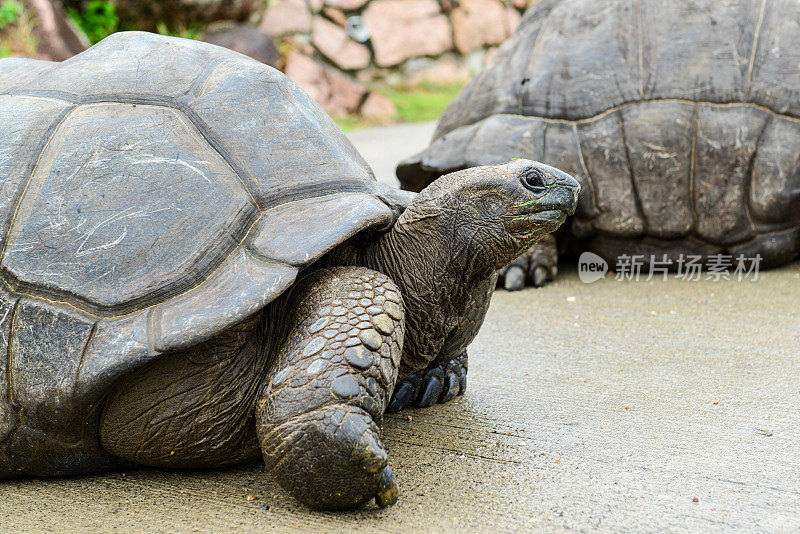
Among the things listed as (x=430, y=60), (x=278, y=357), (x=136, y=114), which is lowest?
(x=430, y=60)

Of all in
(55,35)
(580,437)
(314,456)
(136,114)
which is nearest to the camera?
(314,456)

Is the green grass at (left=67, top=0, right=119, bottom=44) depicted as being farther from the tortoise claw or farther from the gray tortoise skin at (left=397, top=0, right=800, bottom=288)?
the tortoise claw

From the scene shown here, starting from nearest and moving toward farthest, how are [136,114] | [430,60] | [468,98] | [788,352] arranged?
1. [136,114]
2. [788,352]
3. [468,98]
4. [430,60]

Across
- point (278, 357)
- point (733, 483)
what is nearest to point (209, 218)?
point (278, 357)

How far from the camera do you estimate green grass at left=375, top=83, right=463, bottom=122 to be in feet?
35.3

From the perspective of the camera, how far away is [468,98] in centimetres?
467

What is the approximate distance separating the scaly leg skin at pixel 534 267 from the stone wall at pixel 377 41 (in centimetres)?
683

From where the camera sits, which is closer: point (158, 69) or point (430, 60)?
point (158, 69)

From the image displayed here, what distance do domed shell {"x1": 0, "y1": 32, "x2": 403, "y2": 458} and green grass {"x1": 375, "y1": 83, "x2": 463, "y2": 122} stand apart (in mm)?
8540

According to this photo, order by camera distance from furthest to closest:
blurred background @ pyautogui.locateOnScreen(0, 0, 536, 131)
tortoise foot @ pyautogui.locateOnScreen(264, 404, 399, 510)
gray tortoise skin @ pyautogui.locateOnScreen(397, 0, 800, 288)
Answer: blurred background @ pyautogui.locateOnScreen(0, 0, 536, 131) < gray tortoise skin @ pyautogui.locateOnScreen(397, 0, 800, 288) < tortoise foot @ pyautogui.locateOnScreen(264, 404, 399, 510)

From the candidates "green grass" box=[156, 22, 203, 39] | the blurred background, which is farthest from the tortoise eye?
"green grass" box=[156, 22, 203, 39]

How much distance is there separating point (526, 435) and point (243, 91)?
124 cm

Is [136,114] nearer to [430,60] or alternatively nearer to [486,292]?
[486,292]

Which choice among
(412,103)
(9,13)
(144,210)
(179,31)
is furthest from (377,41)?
(144,210)
